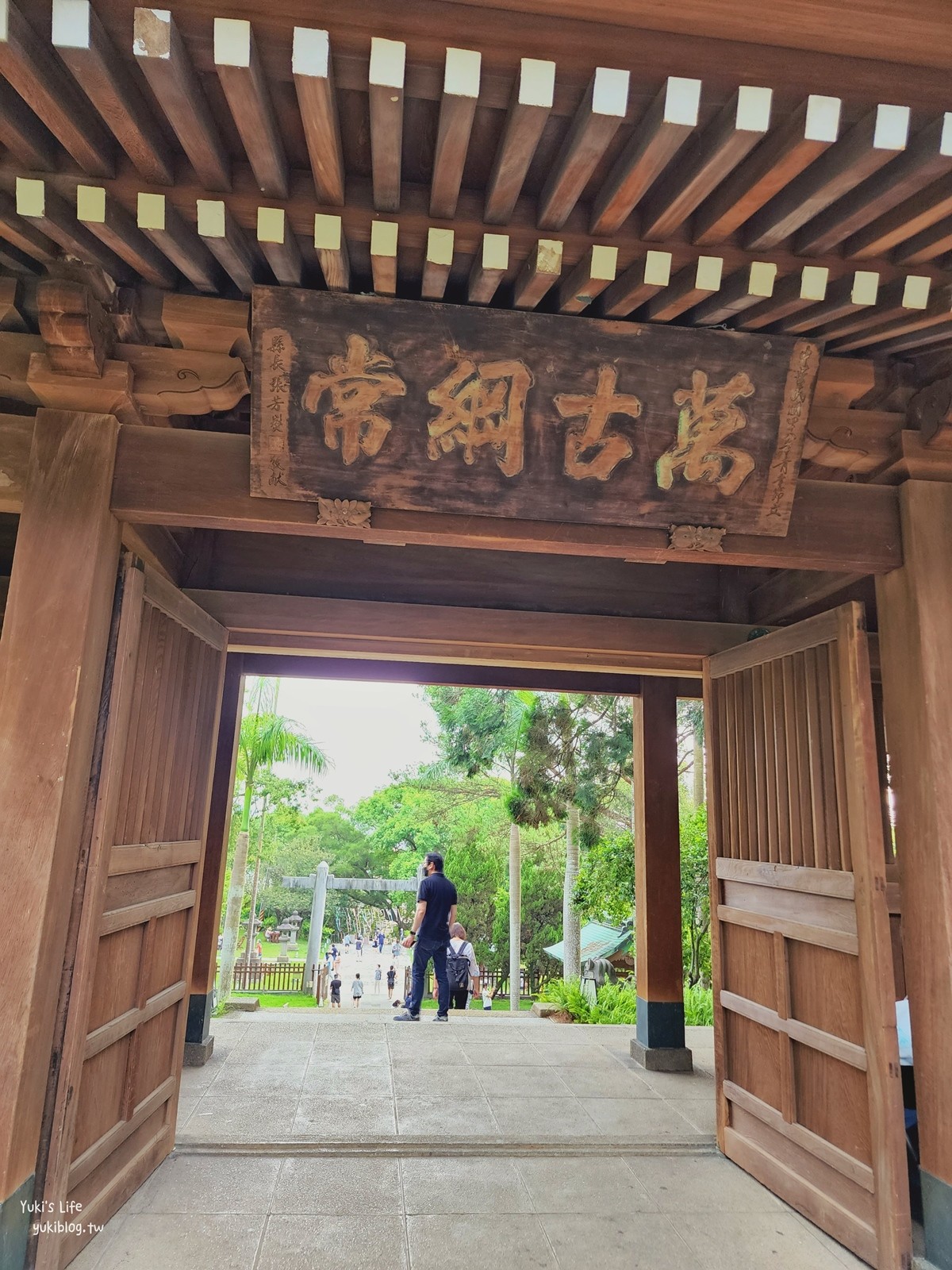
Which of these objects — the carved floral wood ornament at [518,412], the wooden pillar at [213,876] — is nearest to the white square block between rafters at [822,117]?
the carved floral wood ornament at [518,412]

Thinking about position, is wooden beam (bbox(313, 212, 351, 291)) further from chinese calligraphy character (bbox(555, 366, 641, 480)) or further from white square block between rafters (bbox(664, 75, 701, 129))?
white square block between rafters (bbox(664, 75, 701, 129))

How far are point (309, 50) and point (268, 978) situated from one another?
702 inches

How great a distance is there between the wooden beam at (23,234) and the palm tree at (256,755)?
10707 mm

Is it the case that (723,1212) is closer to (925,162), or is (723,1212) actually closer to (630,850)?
(925,162)

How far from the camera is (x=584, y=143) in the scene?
6.90 ft

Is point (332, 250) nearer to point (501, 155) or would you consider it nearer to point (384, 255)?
point (384, 255)

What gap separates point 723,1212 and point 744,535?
111 inches

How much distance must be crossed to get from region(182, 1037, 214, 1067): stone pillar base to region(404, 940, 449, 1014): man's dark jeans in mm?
2092

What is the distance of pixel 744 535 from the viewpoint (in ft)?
10.5

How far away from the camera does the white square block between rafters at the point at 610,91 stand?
1953mm

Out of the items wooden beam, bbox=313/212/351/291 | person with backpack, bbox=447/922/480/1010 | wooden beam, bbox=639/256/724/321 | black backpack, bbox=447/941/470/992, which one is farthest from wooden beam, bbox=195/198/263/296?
black backpack, bbox=447/941/470/992

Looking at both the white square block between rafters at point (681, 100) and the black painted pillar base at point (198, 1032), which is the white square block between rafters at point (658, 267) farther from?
the black painted pillar base at point (198, 1032)

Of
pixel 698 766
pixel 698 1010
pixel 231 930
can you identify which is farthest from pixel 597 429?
pixel 698 766


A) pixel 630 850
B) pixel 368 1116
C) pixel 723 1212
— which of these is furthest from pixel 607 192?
pixel 630 850
